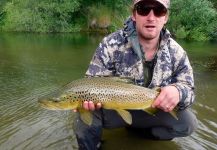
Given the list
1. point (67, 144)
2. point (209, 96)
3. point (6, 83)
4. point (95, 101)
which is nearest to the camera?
point (95, 101)

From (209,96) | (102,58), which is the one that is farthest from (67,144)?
(209,96)

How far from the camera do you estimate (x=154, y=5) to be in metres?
3.79

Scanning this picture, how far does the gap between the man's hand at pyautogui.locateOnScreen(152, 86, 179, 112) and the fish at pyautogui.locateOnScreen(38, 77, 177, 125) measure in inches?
3.1

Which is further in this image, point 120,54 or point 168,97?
point 120,54

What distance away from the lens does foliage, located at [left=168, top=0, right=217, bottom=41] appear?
29781mm

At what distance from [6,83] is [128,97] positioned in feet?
16.4

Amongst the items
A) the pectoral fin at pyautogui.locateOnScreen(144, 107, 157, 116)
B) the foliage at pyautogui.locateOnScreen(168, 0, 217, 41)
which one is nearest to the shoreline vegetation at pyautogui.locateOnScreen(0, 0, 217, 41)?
the foliage at pyautogui.locateOnScreen(168, 0, 217, 41)

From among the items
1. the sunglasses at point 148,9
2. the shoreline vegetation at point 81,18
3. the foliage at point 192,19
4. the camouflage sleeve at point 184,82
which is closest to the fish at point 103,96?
the camouflage sleeve at point 184,82

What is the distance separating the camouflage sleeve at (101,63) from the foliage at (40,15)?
86.1ft

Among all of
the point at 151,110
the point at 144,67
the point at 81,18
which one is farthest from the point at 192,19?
the point at 151,110

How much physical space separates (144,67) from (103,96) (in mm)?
854

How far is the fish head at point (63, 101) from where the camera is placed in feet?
11.5

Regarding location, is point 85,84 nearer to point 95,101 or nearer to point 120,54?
point 95,101

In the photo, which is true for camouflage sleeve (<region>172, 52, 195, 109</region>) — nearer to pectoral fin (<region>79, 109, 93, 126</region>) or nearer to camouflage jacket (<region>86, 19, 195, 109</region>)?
camouflage jacket (<region>86, 19, 195, 109</region>)
